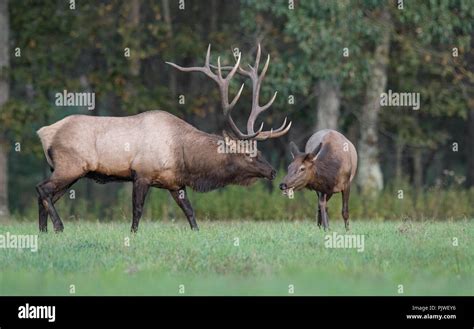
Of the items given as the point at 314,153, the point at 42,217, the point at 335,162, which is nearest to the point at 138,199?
the point at 42,217

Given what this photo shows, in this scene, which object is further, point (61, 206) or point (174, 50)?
point (174, 50)

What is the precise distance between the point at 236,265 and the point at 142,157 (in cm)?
382

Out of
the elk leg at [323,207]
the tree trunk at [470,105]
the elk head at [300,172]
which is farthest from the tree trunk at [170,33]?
A: the elk head at [300,172]

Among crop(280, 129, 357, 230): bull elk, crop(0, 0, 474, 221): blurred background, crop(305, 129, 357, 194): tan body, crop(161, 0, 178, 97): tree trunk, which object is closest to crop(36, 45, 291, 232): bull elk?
crop(280, 129, 357, 230): bull elk

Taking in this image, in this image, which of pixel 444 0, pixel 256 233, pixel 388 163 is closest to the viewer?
pixel 256 233

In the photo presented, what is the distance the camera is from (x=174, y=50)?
26656 millimetres

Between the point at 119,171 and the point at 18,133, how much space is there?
30.7 ft

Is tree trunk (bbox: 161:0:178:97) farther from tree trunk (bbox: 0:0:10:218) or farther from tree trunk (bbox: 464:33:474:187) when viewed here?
tree trunk (bbox: 464:33:474:187)

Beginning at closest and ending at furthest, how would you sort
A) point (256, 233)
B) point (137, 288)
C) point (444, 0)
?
1. point (137, 288)
2. point (256, 233)
3. point (444, 0)

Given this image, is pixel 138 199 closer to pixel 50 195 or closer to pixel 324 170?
pixel 50 195

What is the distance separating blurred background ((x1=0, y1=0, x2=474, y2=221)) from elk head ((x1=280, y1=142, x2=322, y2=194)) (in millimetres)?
6803

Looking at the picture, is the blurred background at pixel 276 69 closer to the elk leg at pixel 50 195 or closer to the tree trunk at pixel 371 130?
the tree trunk at pixel 371 130

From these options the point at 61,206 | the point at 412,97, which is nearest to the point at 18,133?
the point at 61,206

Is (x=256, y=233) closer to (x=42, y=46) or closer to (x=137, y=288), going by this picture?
(x=137, y=288)
